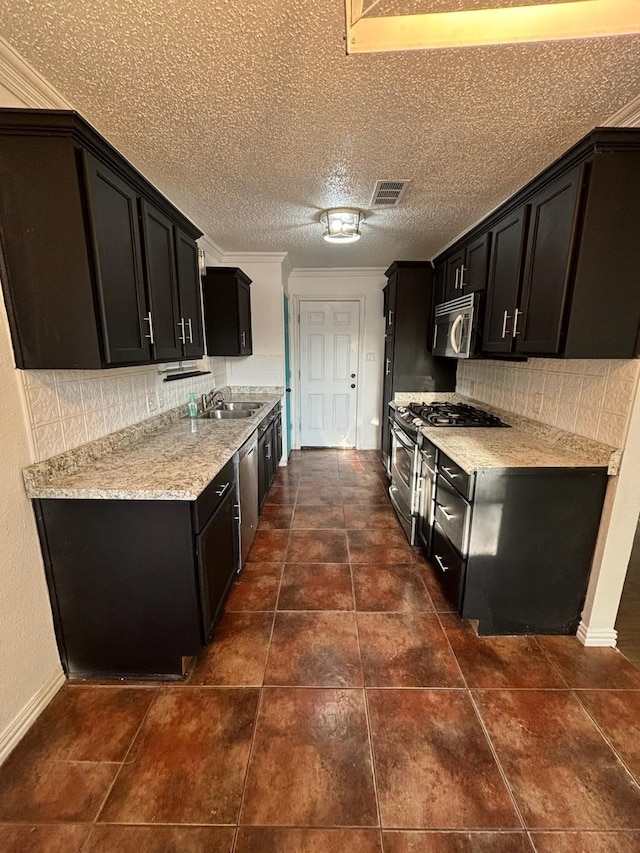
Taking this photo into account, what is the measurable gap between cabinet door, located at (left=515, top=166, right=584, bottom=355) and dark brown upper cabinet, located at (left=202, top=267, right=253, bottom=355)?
2.46 meters

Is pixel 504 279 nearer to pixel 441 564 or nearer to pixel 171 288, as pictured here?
pixel 441 564

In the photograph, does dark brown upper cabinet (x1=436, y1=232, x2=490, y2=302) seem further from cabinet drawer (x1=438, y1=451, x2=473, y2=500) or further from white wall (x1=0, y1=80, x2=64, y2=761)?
white wall (x1=0, y1=80, x2=64, y2=761)

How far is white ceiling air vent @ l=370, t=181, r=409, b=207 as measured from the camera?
7.30 feet

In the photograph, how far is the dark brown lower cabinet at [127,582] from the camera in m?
1.48

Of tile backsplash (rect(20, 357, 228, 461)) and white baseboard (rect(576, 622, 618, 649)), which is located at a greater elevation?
tile backsplash (rect(20, 357, 228, 461))

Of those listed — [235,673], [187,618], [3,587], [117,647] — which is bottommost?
[235,673]

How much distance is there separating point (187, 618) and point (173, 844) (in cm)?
67

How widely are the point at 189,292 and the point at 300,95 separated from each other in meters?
1.25

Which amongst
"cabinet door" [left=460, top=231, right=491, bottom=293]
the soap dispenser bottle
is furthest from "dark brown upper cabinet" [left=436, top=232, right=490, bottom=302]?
the soap dispenser bottle

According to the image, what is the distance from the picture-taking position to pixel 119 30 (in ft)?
3.79

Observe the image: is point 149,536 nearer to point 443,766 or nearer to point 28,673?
point 28,673

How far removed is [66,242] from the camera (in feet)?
4.30

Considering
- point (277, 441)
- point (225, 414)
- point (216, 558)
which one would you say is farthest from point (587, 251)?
point (277, 441)

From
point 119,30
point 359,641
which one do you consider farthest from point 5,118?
point 359,641
